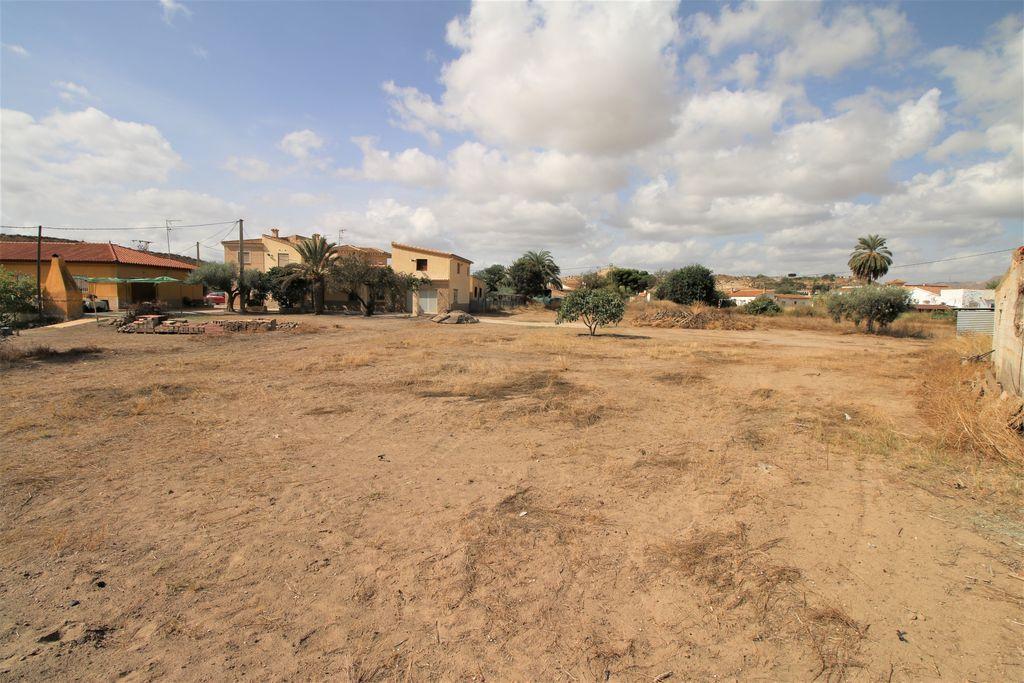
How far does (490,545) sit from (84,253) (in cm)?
4596

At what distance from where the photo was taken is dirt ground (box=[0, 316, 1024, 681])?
2889 mm

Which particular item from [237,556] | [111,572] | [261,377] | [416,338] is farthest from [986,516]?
[416,338]

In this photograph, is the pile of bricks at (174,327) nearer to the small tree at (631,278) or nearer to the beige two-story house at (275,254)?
the beige two-story house at (275,254)

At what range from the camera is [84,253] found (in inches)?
1432

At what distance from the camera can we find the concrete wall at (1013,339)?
23.5ft

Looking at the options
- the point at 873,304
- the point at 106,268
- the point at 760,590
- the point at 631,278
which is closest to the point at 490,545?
the point at 760,590

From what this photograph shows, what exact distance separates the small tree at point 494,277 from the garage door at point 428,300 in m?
18.4

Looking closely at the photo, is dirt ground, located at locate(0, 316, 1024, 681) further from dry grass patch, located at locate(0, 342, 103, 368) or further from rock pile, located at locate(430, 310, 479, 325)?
rock pile, located at locate(430, 310, 479, 325)

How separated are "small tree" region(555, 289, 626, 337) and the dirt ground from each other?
617 inches

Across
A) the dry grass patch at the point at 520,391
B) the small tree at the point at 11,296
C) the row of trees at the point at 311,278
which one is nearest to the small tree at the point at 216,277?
the row of trees at the point at 311,278

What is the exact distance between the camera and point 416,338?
67.9 ft

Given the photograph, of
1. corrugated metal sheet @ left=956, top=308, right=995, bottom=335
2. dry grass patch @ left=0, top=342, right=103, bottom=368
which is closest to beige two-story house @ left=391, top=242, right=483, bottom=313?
dry grass patch @ left=0, top=342, right=103, bottom=368

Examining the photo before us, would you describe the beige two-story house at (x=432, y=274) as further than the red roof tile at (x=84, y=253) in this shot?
Yes

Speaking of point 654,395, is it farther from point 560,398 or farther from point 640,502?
point 640,502
